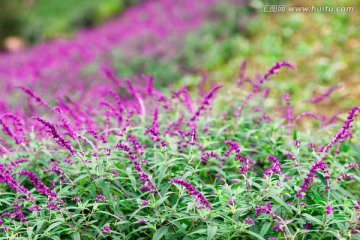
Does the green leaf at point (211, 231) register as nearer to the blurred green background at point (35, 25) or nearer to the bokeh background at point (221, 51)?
the bokeh background at point (221, 51)

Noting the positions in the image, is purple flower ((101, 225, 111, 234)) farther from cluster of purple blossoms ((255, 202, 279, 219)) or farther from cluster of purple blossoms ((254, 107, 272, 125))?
cluster of purple blossoms ((254, 107, 272, 125))

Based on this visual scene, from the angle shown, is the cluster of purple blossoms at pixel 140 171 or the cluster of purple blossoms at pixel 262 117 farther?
the cluster of purple blossoms at pixel 262 117

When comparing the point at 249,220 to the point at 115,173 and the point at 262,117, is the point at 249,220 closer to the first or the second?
the point at 115,173

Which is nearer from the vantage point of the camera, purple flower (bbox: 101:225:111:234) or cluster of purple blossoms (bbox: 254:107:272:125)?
purple flower (bbox: 101:225:111:234)

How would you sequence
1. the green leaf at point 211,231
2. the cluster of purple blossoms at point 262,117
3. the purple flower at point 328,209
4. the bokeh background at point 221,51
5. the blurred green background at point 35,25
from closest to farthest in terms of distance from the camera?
1. the green leaf at point 211,231
2. the purple flower at point 328,209
3. the cluster of purple blossoms at point 262,117
4. the bokeh background at point 221,51
5. the blurred green background at point 35,25

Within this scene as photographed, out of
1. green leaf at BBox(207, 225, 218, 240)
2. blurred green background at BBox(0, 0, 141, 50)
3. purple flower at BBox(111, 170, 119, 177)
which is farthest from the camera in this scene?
blurred green background at BBox(0, 0, 141, 50)

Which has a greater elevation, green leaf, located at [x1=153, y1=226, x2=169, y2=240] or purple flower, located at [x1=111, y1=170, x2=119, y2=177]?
purple flower, located at [x1=111, y1=170, x2=119, y2=177]

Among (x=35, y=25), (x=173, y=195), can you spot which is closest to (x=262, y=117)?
(x=173, y=195)

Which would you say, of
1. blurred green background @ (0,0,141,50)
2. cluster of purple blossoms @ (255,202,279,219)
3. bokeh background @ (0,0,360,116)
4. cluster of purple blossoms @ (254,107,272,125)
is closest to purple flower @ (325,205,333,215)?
cluster of purple blossoms @ (255,202,279,219)

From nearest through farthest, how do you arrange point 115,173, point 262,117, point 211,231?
point 211,231, point 115,173, point 262,117

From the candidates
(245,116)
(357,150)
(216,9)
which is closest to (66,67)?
(216,9)

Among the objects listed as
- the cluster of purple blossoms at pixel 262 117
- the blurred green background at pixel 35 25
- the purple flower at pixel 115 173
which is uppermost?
the purple flower at pixel 115 173

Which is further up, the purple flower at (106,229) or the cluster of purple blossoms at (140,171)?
the cluster of purple blossoms at (140,171)

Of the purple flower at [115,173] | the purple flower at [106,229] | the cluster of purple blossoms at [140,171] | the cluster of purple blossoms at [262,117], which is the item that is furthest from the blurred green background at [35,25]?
the purple flower at [106,229]
